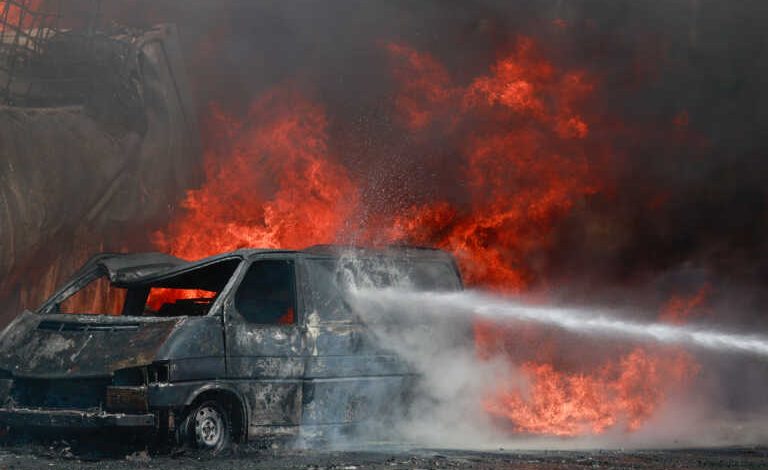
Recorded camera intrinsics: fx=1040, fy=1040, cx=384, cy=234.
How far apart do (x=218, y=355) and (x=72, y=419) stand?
4.14 feet

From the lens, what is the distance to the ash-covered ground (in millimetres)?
8062

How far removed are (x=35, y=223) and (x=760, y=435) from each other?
30.0 ft

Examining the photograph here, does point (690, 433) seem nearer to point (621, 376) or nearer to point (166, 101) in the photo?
point (621, 376)

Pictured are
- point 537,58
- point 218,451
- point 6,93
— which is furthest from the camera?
point 537,58

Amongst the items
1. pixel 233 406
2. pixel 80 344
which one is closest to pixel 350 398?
pixel 233 406

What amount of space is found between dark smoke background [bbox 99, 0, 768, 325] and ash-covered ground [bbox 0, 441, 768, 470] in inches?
270

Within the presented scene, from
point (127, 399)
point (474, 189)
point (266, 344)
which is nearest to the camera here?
point (127, 399)

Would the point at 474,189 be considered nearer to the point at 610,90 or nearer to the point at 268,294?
the point at 610,90

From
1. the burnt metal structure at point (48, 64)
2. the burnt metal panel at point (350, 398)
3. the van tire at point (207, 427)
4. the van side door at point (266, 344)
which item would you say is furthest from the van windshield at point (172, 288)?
the burnt metal structure at point (48, 64)

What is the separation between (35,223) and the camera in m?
11.8

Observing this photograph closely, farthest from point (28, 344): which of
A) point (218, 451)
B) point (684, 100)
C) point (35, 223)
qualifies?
point (684, 100)

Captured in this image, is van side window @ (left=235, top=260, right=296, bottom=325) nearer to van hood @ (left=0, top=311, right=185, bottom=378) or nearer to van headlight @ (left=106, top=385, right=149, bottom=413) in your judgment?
van hood @ (left=0, top=311, right=185, bottom=378)

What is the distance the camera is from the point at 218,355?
28.5ft

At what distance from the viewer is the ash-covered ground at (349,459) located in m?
8.06
